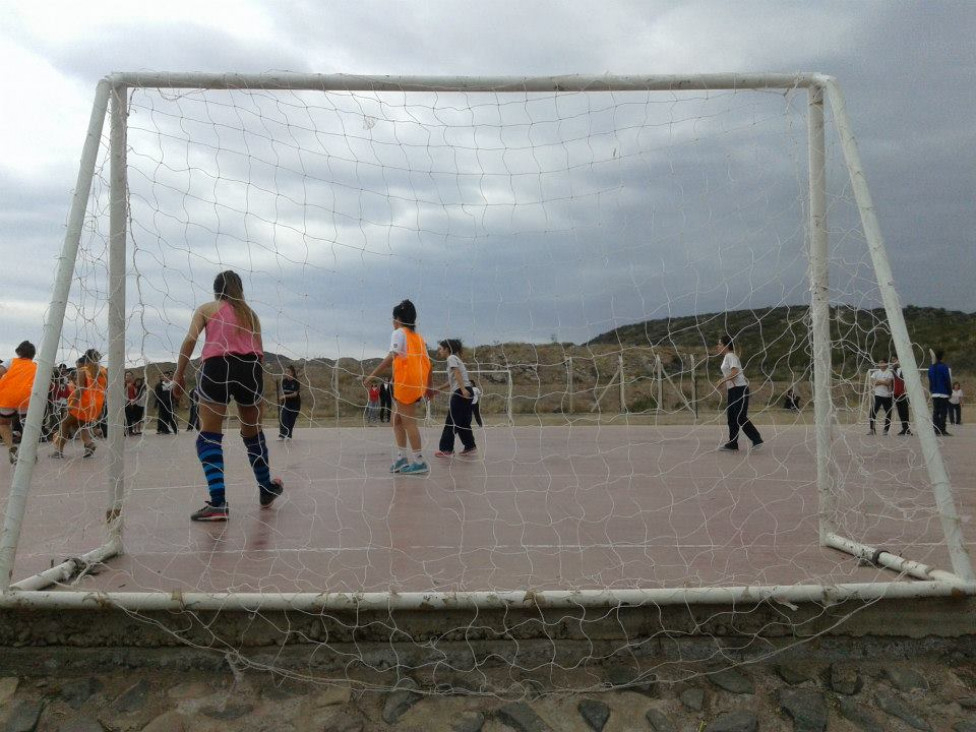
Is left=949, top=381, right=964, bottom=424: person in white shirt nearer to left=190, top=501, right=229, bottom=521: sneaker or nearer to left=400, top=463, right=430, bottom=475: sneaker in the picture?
left=400, top=463, right=430, bottom=475: sneaker

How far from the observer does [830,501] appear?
13.2ft

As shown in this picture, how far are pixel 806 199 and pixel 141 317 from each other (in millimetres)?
3596

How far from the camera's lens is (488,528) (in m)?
4.70

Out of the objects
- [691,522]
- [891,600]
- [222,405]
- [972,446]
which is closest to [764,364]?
[691,522]

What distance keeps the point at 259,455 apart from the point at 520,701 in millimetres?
2871

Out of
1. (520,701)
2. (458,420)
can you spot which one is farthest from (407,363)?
(520,701)

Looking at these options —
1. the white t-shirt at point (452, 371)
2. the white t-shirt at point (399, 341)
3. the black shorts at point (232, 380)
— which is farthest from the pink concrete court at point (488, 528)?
the white t-shirt at point (399, 341)

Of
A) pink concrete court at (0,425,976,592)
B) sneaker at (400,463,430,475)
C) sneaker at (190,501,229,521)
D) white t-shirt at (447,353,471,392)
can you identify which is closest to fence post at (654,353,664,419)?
pink concrete court at (0,425,976,592)

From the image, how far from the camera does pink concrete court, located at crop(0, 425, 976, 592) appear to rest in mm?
3422

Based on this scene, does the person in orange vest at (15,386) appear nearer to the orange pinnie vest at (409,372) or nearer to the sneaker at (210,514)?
the orange pinnie vest at (409,372)

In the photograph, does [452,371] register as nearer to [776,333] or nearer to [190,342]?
[190,342]

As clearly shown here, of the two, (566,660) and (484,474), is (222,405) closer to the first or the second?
(566,660)

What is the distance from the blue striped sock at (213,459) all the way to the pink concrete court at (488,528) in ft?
0.71

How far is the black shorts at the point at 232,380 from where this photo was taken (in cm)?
455
